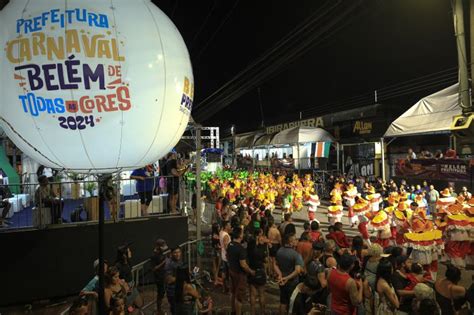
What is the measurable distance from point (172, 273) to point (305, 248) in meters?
2.28

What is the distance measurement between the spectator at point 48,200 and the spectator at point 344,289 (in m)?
5.66

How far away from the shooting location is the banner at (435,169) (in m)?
12.4

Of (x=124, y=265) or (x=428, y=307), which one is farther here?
(x=124, y=265)

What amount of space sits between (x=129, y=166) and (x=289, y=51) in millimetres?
8300

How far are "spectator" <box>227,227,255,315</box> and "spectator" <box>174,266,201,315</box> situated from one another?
4.24 feet

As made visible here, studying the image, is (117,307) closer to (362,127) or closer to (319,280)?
(319,280)

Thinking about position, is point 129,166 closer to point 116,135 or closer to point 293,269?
point 116,135

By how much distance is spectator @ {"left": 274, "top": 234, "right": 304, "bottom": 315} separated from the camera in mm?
5039

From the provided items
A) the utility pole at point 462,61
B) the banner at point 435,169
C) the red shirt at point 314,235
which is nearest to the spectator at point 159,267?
the red shirt at point 314,235

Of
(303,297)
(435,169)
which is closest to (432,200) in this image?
(435,169)

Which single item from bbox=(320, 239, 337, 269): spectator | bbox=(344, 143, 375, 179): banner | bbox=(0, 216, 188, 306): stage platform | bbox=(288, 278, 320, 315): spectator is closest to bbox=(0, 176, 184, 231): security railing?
bbox=(0, 216, 188, 306): stage platform

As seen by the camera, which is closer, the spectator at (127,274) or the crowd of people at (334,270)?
the crowd of people at (334,270)

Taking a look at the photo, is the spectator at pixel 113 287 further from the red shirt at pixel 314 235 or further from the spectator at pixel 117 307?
the red shirt at pixel 314 235

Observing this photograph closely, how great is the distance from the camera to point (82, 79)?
2.19 meters
